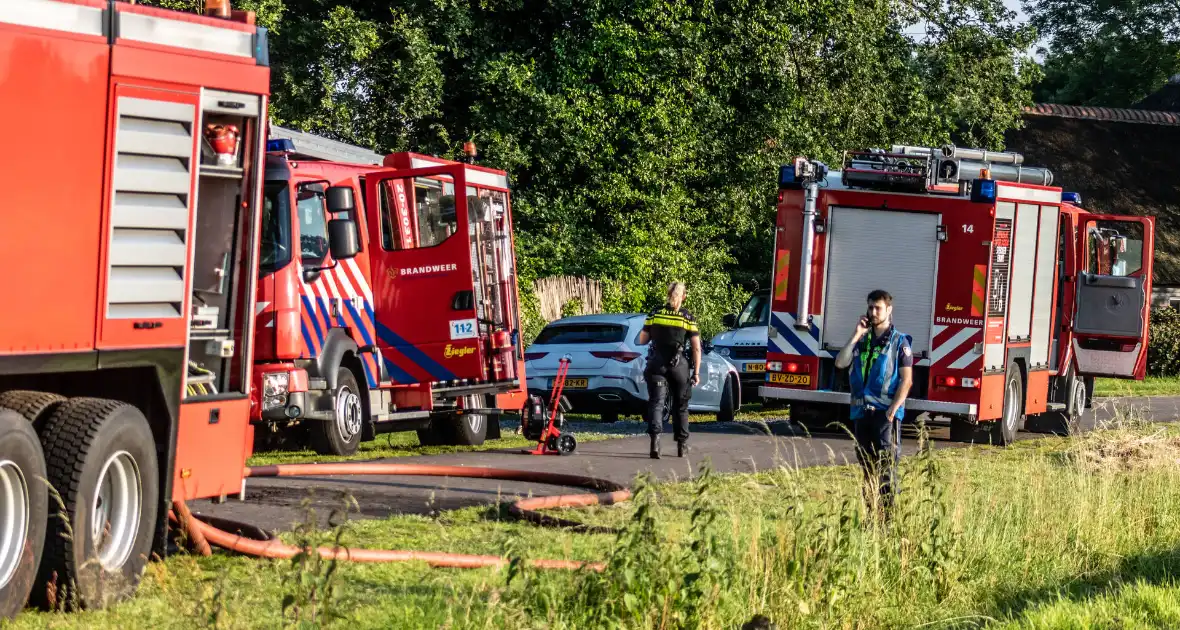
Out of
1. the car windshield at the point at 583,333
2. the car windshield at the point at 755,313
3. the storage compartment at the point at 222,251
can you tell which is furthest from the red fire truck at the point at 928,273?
the storage compartment at the point at 222,251

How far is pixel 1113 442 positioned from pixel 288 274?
773 centimetres

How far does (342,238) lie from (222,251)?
5.61 meters

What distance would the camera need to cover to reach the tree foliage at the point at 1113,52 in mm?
65125

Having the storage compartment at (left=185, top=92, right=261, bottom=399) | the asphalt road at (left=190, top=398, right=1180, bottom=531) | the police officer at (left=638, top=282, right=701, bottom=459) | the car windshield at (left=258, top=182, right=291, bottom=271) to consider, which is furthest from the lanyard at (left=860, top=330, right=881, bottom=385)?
the car windshield at (left=258, top=182, right=291, bottom=271)

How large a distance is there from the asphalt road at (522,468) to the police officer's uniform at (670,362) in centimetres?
49

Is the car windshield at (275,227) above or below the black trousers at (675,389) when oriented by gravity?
above

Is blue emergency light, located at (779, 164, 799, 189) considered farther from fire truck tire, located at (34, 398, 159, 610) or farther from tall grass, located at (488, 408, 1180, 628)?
fire truck tire, located at (34, 398, 159, 610)

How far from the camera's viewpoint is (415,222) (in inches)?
663

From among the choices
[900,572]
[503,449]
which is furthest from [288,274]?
[900,572]

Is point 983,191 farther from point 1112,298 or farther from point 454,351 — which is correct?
point 454,351

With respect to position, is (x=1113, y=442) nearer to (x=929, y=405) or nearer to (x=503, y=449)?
(x=929, y=405)

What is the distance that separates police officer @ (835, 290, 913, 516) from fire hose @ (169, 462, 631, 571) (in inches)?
71.7

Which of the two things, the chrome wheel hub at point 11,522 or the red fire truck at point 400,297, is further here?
the red fire truck at point 400,297

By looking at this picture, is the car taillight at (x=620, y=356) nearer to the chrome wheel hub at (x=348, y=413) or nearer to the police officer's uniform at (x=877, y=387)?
the chrome wheel hub at (x=348, y=413)
